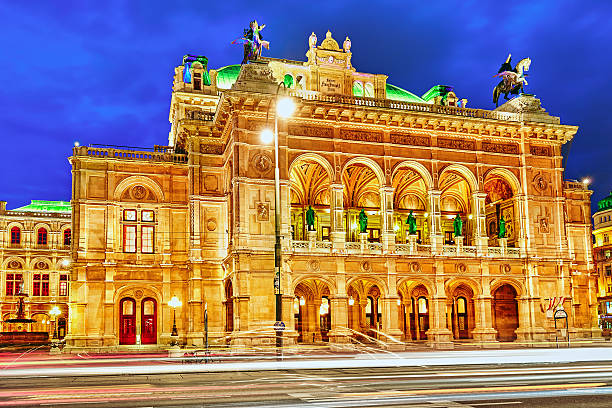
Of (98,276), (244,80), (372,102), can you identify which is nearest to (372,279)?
(372,102)

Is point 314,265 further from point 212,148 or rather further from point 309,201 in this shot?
point 212,148

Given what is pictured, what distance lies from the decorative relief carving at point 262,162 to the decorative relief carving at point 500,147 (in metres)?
16.3

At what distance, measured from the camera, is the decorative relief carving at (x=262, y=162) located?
3950 centimetres

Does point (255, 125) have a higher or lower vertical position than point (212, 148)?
higher

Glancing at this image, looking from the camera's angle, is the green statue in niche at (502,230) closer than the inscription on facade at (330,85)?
Yes

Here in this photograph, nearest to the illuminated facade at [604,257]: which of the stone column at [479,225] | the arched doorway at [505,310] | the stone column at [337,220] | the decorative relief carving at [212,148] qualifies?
the arched doorway at [505,310]

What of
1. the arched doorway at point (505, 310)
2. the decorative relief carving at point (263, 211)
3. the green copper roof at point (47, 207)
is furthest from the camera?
the green copper roof at point (47, 207)

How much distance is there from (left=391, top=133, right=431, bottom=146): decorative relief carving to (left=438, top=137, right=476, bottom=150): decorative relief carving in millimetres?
1068

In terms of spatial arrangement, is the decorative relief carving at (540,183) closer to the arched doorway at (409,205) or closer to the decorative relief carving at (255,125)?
the arched doorway at (409,205)

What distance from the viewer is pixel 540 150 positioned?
46.9 meters

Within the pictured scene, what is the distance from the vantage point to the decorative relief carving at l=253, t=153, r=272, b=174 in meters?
39.5

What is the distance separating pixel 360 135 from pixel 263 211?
29.1 ft

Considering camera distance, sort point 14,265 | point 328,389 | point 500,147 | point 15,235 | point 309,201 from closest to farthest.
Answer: point 328,389 < point 500,147 < point 309,201 < point 14,265 < point 15,235

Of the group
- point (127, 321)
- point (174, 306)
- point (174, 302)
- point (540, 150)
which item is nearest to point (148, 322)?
point (127, 321)
